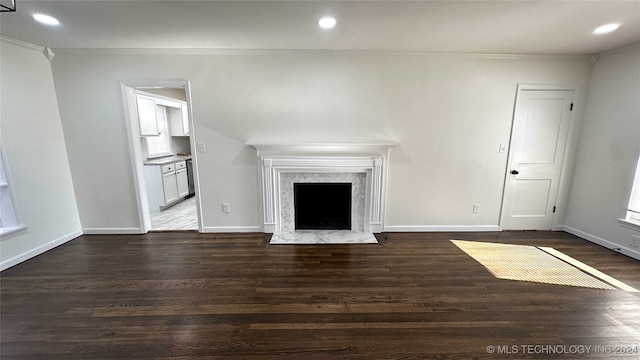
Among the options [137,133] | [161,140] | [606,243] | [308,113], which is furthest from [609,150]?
[161,140]

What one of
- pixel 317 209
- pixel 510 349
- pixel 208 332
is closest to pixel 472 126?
pixel 317 209

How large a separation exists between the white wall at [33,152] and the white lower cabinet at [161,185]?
3.96 feet

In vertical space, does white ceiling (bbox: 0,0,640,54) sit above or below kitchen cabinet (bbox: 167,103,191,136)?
above

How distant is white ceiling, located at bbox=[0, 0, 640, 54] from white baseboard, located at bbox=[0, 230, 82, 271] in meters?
2.35

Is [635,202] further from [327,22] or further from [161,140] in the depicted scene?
[161,140]

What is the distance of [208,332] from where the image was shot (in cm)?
184

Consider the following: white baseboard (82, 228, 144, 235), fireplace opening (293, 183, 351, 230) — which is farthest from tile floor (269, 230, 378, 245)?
white baseboard (82, 228, 144, 235)

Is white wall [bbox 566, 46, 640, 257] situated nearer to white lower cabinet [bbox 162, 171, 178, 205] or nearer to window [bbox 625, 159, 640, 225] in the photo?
window [bbox 625, 159, 640, 225]

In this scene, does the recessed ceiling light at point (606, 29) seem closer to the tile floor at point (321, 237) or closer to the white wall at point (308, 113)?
the white wall at point (308, 113)

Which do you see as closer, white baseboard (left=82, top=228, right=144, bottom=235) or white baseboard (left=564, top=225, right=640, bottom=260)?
white baseboard (left=564, top=225, right=640, bottom=260)

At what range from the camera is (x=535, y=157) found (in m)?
3.59

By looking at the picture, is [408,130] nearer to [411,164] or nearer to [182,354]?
[411,164]

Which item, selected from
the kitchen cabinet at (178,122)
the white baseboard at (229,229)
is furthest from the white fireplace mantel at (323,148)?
the kitchen cabinet at (178,122)

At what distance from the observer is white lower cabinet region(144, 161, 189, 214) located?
15.0 feet
